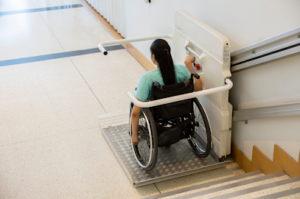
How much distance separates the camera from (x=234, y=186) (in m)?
2.08

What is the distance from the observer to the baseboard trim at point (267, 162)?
6.78 ft

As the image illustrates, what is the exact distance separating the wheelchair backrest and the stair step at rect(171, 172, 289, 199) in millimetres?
536

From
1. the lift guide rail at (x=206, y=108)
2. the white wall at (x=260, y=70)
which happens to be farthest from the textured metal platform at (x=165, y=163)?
the white wall at (x=260, y=70)

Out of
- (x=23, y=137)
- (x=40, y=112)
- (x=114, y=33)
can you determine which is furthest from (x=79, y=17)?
(x=23, y=137)

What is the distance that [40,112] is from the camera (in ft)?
11.2

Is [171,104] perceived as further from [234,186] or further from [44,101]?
[44,101]

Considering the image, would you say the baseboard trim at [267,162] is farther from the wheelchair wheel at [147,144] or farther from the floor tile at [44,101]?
the floor tile at [44,101]

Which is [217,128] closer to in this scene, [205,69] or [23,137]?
[205,69]

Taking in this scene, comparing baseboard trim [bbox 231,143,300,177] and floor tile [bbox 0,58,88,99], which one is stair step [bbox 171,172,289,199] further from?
floor tile [bbox 0,58,88,99]

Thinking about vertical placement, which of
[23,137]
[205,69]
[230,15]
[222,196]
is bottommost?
[23,137]

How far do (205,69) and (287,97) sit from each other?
26.9 inches

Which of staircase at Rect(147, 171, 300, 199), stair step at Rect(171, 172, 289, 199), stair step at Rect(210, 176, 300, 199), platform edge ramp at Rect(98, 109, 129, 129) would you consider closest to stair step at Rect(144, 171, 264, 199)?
staircase at Rect(147, 171, 300, 199)

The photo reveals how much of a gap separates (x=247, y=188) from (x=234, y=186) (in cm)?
11

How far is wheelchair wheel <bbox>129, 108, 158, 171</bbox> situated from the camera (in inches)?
86.3
